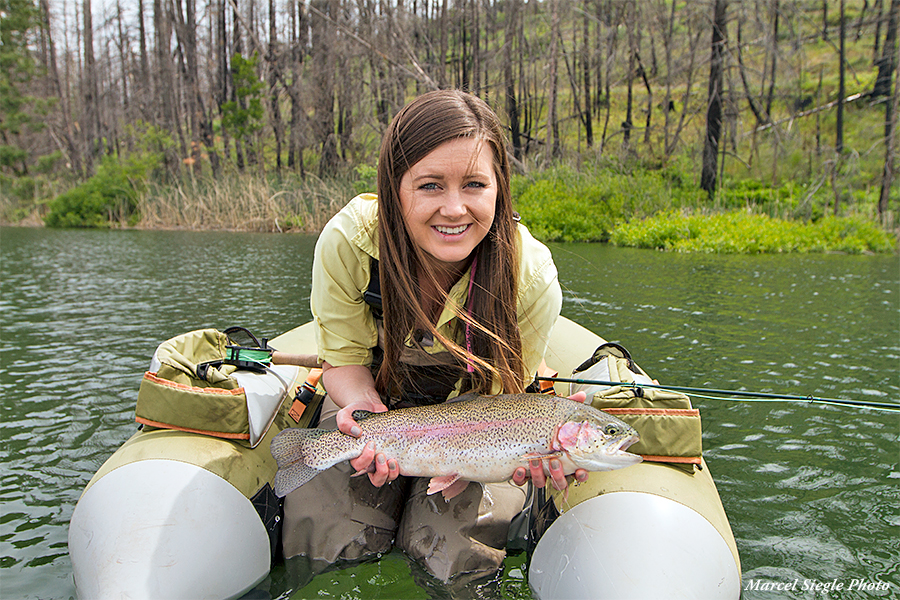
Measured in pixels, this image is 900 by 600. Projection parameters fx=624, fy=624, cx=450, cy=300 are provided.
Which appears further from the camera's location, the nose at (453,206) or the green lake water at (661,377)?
the green lake water at (661,377)

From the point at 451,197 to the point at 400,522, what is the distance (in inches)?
62.7

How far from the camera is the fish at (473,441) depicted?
2.41 meters

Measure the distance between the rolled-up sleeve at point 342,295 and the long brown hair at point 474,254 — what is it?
0.52 ft

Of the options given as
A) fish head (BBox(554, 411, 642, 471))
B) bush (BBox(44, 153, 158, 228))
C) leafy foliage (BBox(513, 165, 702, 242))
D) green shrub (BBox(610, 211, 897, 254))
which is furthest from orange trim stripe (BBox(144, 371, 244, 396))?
bush (BBox(44, 153, 158, 228))

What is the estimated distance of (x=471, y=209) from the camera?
2660mm

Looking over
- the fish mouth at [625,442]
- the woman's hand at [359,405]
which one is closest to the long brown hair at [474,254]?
the woman's hand at [359,405]

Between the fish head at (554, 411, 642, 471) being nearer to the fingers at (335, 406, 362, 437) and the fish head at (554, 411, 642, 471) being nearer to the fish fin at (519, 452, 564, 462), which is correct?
the fish fin at (519, 452, 564, 462)

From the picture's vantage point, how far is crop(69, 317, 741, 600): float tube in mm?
2311

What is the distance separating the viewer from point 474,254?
299 centimetres

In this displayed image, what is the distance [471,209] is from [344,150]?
29.7 m

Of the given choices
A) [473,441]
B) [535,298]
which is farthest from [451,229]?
[473,441]

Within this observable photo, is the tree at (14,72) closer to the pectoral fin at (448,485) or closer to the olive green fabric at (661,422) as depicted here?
the pectoral fin at (448,485)

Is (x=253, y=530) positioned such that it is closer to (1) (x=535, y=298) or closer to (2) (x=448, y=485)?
(2) (x=448, y=485)

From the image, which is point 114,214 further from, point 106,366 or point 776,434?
point 776,434
